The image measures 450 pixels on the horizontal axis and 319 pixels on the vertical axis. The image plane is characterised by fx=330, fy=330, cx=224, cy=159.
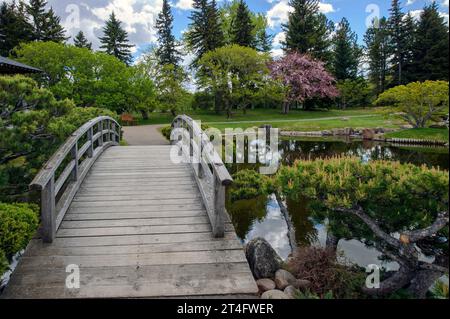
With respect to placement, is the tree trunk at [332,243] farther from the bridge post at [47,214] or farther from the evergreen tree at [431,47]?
the bridge post at [47,214]

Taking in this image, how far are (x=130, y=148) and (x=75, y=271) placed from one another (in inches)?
220

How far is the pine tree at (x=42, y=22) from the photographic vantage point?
25.9 meters

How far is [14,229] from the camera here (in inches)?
123

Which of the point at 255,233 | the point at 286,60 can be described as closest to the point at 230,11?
the point at 286,60

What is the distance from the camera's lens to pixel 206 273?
9.12 ft

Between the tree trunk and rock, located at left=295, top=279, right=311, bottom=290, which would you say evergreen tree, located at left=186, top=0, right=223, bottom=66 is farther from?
rock, located at left=295, top=279, right=311, bottom=290

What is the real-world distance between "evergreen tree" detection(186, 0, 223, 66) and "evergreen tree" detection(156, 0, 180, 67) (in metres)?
3.53

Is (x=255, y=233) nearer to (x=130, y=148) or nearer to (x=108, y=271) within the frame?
(x=108, y=271)

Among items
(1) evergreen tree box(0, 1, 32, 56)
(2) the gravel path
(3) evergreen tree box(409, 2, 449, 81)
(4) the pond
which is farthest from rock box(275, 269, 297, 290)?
(1) evergreen tree box(0, 1, 32, 56)

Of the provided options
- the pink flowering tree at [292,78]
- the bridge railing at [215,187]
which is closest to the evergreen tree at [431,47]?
the bridge railing at [215,187]

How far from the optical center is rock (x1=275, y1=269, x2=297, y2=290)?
10.4 feet

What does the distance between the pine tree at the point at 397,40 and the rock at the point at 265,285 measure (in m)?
2.12

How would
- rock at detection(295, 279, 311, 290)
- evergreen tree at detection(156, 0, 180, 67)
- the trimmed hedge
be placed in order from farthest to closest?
evergreen tree at detection(156, 0, 180, 67) → rock at detection(295, 279, 311, 290) → the trimmed hedge

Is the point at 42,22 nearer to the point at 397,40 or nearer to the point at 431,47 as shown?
the point at 397,40
